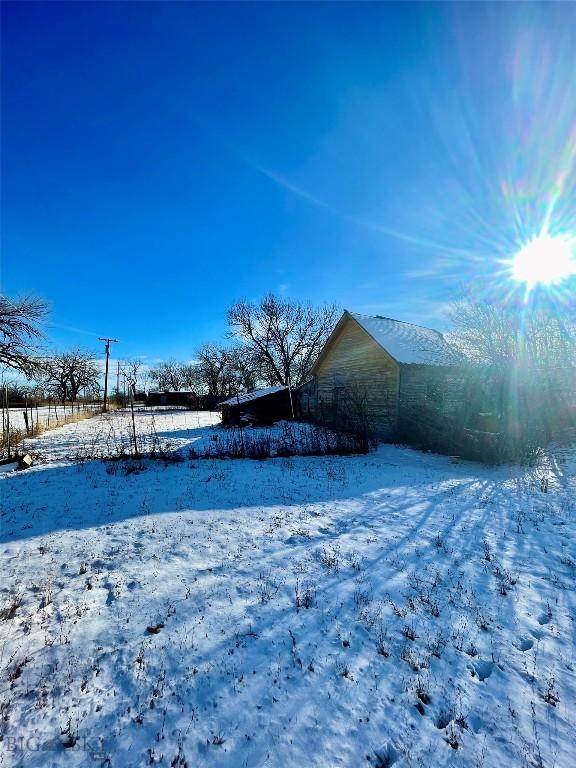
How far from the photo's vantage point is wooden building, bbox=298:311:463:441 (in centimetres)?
1588

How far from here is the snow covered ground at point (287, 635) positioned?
2336 millimetres

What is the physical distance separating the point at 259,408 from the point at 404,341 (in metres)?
9.89

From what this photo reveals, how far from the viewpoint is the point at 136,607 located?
3.75 meters

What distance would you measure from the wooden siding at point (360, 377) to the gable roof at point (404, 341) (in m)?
0.31

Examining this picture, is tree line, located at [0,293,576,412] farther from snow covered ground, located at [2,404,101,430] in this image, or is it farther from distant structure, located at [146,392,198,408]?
distant structure, located at [146,392,198,408]

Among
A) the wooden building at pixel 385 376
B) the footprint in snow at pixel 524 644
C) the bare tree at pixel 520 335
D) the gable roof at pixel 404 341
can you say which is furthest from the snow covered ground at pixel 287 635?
the bare tree at pixel 520 335

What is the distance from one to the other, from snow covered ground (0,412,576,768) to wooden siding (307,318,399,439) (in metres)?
9.59

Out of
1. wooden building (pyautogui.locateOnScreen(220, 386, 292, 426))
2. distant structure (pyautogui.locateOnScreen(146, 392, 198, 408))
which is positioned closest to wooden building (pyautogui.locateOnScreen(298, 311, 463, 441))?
wooden building (pyautogui.locateOnScreen(220, 386, 292, 426))

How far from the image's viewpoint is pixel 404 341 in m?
18.4

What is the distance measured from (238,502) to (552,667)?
536cm

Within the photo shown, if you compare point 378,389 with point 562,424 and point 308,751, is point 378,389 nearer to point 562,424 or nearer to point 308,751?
point 562,424

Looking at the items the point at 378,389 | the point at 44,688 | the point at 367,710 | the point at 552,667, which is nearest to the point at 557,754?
the point at 552,667

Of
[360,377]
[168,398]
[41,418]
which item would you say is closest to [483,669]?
[360,377]

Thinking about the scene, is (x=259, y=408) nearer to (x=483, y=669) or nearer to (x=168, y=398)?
(x=483, y=669)
